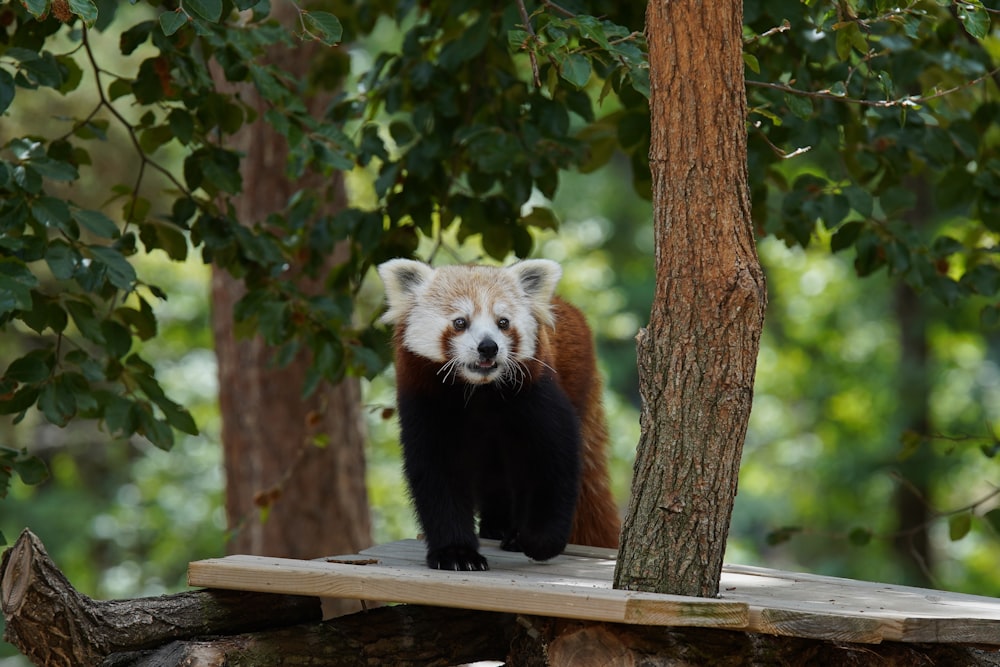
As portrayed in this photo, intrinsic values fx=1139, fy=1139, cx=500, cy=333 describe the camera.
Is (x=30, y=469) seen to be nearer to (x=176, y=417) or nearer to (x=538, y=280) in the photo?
(x=176, y=417)

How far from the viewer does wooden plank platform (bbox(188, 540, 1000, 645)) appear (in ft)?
8.87

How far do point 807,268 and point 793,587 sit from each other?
8874mm

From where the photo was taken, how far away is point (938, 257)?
15.6 ft

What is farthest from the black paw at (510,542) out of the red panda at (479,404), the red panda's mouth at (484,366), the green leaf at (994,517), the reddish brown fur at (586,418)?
the green leaf at (994,517)

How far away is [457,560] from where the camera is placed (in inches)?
142

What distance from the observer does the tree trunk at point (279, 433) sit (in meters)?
6.32

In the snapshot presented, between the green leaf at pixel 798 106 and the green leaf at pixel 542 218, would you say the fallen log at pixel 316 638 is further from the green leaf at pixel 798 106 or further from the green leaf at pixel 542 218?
the green leaf at pixel 542 218

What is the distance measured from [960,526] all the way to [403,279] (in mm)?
2546

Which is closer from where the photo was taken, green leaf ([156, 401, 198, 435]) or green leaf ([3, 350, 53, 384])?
green leaf ([3, 350, 53, 384])

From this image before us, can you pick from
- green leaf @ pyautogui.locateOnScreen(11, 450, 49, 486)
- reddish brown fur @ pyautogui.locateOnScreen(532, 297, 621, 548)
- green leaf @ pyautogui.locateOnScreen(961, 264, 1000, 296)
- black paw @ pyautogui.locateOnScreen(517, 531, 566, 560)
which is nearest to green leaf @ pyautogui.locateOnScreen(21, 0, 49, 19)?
green leaf @ pyautogui.locateOnScreen(11, 450, 49, 486)

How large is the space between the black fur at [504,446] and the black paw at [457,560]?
0.13 ft

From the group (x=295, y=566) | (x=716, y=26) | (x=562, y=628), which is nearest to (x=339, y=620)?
(x=295, y=566)

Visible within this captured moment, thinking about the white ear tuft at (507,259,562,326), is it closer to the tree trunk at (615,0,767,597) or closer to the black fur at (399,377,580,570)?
the black fur at (399,377,580,570)

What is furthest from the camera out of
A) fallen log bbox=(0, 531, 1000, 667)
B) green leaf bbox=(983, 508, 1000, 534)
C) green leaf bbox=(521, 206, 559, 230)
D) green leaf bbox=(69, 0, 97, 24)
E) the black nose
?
green leaf bbox=(521, 206, 559, 230)
